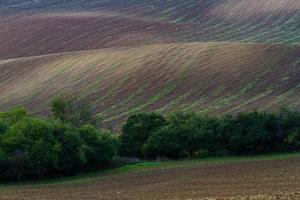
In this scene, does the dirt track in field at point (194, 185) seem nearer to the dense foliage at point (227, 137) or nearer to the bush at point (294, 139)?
the bush at point (294, 139)

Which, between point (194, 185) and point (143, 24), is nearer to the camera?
point (194, 185)

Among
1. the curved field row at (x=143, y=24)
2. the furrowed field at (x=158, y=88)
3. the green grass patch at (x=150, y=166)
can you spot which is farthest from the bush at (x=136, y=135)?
the curved field row at (x=143, y=24)

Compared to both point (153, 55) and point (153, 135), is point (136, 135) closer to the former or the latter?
point (153, 135)

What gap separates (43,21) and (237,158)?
70.9m

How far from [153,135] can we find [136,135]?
5.38 ft

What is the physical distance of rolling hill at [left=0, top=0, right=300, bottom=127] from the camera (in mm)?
77188

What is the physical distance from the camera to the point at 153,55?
9231 cm

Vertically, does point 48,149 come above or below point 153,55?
below

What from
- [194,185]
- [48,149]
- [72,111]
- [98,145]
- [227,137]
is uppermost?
[72,111]

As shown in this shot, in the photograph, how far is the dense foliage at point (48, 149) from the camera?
161 feet

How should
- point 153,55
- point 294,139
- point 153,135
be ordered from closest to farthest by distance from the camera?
point 294,139
point 153,135
point 153,55

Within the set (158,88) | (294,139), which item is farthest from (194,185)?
(158,88)

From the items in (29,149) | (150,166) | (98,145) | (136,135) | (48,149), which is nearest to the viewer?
(29,149)

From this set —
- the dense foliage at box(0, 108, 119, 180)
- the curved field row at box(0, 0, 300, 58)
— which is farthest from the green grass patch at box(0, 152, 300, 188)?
the curved field row at box(0, 0, 300, 58)
